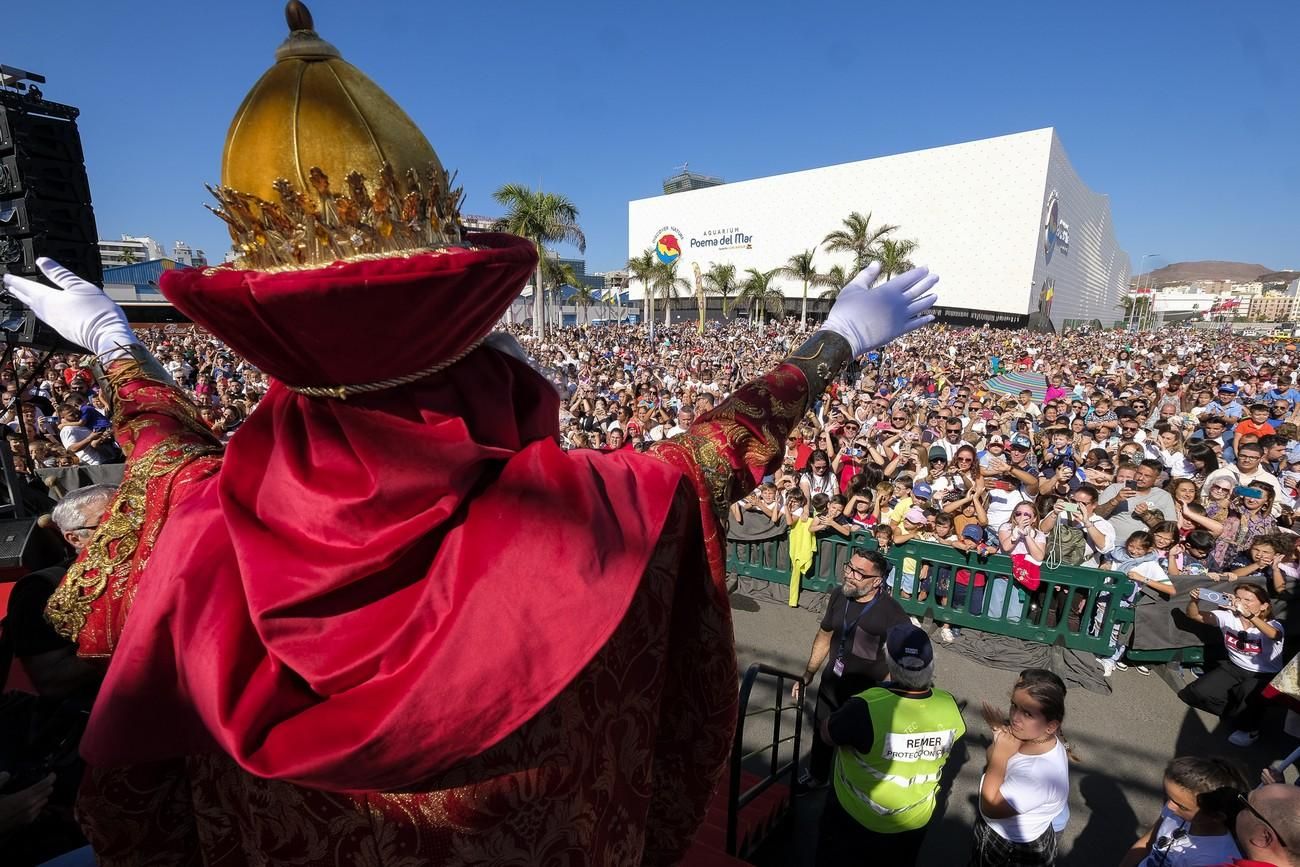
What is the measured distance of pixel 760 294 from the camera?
39938 millimetres

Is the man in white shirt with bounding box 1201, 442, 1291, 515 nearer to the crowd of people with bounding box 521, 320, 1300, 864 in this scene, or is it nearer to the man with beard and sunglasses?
the crowd of people with bounding box 521, 320, 1300, 864

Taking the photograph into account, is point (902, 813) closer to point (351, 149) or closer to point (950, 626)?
point (351, 149)

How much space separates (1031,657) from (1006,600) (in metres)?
0.49

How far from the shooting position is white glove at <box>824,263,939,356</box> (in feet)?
4.67

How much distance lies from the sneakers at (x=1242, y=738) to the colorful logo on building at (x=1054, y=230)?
140 ft

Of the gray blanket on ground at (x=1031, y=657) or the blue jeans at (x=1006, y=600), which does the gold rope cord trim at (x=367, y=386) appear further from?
the blue jeans at (x=1006, y=600)

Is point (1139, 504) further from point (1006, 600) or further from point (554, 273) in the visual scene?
point (554, 273)

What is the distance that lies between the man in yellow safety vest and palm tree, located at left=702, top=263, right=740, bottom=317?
135 ft

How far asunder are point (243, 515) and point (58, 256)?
478 cm

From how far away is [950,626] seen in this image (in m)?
5.80

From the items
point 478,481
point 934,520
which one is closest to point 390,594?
point 478,481

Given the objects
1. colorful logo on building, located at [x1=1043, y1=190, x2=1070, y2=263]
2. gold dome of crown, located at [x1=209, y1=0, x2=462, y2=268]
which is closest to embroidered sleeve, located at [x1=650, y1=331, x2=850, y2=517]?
gold dome of crown, located at [x1=209, y1=0, x2=462, y2=268]

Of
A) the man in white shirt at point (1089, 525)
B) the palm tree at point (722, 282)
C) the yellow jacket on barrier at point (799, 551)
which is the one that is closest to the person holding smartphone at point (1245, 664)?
the man in white shirt at point (1089, 525)

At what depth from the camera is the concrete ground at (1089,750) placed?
3527 millimetres
